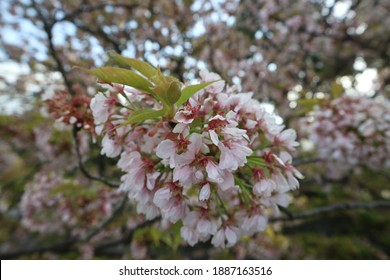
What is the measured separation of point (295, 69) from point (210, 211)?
3.45 metres

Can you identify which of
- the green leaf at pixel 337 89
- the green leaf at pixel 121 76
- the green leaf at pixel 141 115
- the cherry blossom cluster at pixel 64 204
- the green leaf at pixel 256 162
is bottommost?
the cherry blossom cluster at pixel 64 204

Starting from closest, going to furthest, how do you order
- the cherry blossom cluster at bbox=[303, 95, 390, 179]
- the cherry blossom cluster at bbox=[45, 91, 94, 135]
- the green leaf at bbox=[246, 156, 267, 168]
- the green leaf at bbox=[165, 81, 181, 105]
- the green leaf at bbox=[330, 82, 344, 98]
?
the green leaf at bbox=[165, 81, 181, 105]
the green leaf at bbox=[246, 156, 267, 168]
the cherry blossom cluster at bbox=[45, 91, 94, 135]
the cherry blossom cluster at bbox=[303, 95, 390, 179]
the green leaf at bbox=[330, 82, 344, 98]

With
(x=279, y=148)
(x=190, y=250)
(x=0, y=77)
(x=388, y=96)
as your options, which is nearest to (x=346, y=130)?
(x=279, y=148)

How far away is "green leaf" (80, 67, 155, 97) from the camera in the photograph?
1.08m

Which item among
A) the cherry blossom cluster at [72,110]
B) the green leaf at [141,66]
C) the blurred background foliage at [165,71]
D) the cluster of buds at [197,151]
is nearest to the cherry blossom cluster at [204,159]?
the cluster of buds at [197,151]

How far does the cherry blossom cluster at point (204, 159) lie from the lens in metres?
1.07

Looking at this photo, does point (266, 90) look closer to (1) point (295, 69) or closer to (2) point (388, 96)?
(1) point (295, 69)

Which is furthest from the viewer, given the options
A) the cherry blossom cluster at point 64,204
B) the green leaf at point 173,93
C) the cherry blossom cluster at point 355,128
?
the cherry blossom cluster at point 64,204

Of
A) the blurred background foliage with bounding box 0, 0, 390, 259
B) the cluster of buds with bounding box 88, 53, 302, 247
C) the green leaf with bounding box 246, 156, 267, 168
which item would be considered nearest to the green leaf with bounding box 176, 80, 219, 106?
the cluster of buds with bounding box 88, 53, 302, 247

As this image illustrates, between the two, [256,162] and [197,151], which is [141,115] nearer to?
[197,151]

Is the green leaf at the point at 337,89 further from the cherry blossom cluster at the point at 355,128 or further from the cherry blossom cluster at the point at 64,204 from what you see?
the cherry blossom cluster at the point at 64,204

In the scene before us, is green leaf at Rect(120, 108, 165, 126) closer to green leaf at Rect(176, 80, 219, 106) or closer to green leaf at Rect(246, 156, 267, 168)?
green leaf at Rect(176, 80, 219, 106)

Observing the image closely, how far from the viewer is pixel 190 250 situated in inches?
193

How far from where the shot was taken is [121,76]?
3.59 ft
